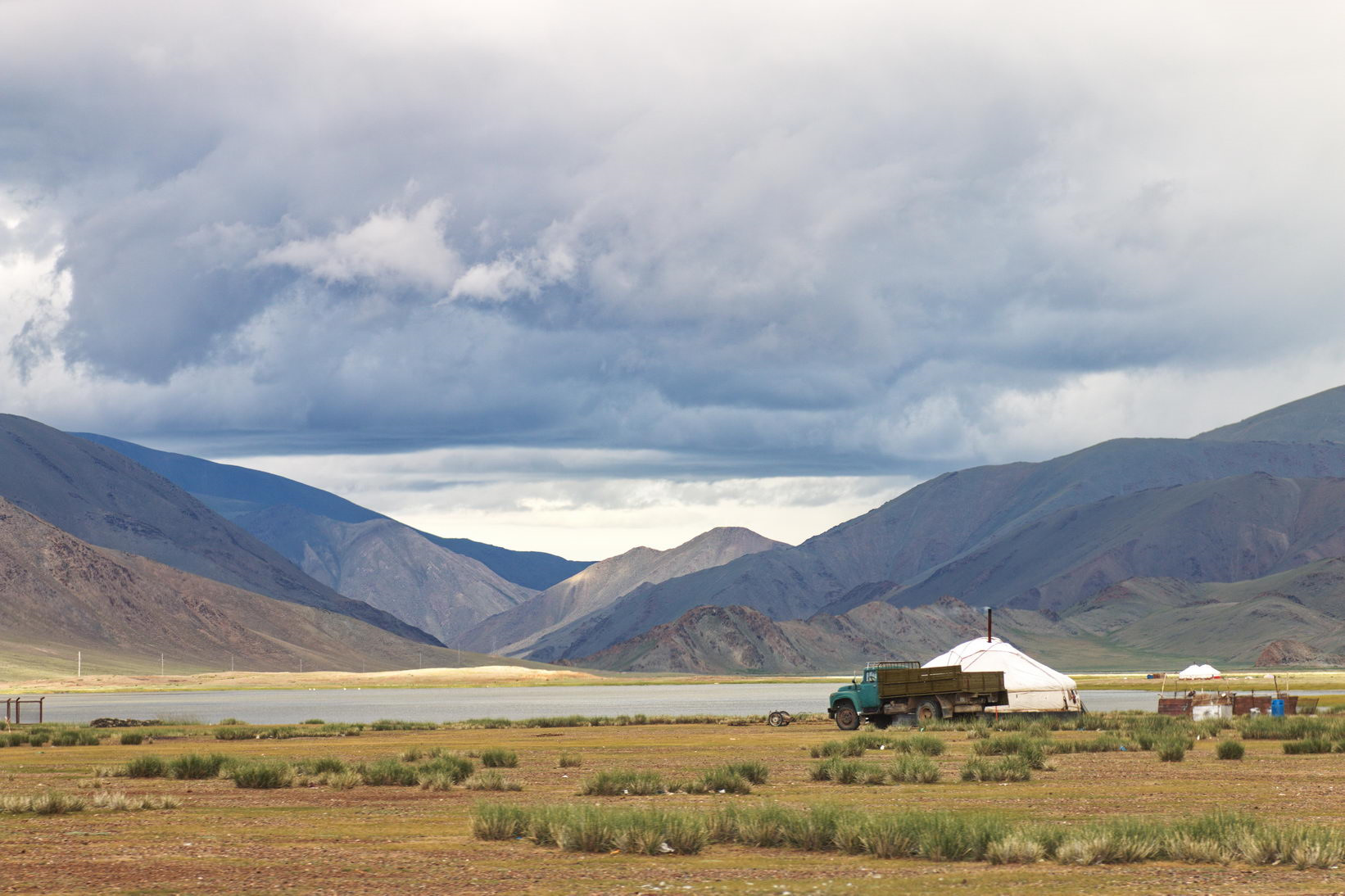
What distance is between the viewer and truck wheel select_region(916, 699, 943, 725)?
5297cm

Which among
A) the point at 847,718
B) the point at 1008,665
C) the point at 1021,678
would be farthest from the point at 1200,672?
the point at 847,718

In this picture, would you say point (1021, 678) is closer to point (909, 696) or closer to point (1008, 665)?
point (1008, 665)

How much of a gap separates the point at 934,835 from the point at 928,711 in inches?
1428

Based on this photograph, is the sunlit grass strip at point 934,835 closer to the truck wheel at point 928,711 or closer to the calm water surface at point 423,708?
the truck wheel at point 928,711

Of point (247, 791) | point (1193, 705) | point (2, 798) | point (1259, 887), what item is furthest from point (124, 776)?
point (1193, 705)

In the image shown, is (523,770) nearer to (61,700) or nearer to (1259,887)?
(1259,887)

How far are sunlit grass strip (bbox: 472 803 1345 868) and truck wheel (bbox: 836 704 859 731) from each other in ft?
108

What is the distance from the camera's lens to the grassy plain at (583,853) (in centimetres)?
1617

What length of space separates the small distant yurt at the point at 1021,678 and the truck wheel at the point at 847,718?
992 cm

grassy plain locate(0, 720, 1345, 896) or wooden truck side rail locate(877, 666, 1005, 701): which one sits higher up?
wooden truck side rail locate(877, 666, 1005, 701)

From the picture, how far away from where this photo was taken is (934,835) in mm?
17781

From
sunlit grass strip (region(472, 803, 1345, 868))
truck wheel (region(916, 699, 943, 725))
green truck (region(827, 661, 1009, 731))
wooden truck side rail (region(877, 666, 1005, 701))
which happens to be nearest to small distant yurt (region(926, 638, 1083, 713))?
wooden truck side rail (region(877, 666, 1005, 701))

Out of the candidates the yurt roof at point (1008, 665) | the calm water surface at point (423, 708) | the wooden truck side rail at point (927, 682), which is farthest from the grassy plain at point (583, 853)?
the calm water surface at point (423, 708)

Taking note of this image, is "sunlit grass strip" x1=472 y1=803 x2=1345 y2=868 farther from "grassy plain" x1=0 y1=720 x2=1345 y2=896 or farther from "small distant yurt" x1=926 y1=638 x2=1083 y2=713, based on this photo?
"small distant yurt" x1=926 y1=638 x2=1083 y2=713
